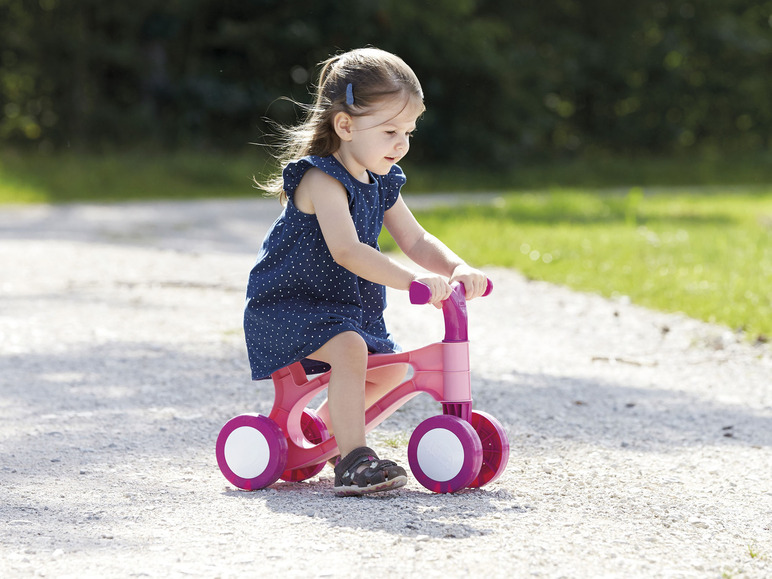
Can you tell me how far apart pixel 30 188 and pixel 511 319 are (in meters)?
10.3

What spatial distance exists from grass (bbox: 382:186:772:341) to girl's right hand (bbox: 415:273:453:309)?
328cm

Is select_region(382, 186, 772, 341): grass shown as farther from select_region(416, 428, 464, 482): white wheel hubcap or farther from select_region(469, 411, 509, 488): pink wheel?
select_region(416, 428, 464, 482): white wheel hubcap

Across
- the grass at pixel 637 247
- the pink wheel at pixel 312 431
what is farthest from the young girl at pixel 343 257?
the grass at pixel 637 247

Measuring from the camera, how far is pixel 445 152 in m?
22.3

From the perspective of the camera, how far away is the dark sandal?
2992mm

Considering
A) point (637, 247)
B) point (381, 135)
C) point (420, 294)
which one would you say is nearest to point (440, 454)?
point (420, 294)

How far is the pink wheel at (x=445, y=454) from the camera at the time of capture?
302cm

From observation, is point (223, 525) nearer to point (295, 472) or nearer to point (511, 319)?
point (295, 472)

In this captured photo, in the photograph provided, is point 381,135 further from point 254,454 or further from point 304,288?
point 254,454

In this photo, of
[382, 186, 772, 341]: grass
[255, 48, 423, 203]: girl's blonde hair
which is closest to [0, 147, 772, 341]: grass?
[382, 186, 772, 341]: grass

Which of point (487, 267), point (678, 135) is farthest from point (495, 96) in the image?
point (487, 267)

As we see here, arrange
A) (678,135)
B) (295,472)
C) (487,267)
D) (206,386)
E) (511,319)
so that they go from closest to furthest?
(295,472), (206,386), (511,319), (487,267), (678,135)

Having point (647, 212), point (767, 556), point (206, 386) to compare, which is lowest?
point (767, 556)

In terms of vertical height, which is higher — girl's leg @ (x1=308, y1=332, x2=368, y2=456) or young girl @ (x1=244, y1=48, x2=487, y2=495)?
young girl @ (x1=244, y1=48, x2=487, y2=495)
